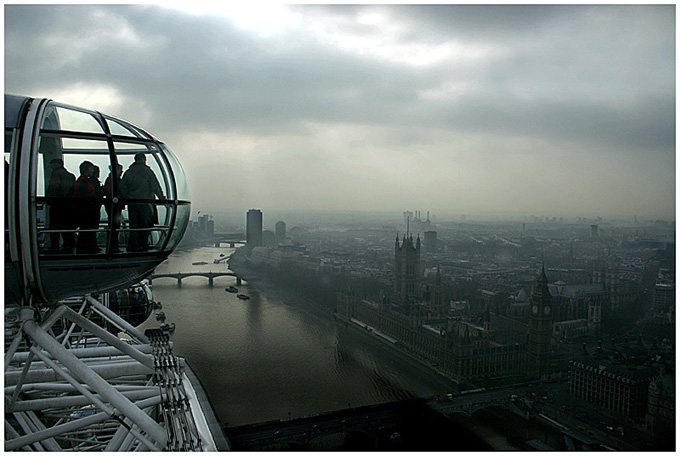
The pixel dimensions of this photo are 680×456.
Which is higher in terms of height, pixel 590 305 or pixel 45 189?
pixel 45 189

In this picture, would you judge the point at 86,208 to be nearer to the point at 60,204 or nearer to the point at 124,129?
the point at 60,204

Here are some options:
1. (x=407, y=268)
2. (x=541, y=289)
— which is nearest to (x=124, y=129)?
(x=541, y=289)

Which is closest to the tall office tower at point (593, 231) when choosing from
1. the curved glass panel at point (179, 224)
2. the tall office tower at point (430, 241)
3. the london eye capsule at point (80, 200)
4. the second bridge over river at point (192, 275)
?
the tall office tower at point (430, 241)

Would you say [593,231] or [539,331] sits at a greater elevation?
[593,231]

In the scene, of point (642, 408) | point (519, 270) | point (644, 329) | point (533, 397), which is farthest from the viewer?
point (519, 270)

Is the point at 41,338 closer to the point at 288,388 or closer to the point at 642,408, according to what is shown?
the point at 288,388

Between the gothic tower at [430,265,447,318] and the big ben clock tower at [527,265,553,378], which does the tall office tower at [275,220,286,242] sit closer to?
the gothic tower at [430,265,447,318]

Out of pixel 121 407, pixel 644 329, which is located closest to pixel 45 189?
pixel 121 407
